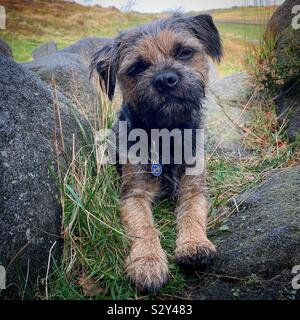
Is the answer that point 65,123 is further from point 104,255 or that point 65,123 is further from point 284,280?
point 284,280

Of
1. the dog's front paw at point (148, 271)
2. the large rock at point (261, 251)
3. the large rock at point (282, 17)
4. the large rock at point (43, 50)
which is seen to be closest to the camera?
the large rock at point (261, 251)

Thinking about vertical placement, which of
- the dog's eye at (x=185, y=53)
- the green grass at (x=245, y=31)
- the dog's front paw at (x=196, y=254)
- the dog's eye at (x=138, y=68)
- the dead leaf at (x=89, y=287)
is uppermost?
the green grass at (x=245, y=31)

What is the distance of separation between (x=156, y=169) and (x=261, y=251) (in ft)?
4.37

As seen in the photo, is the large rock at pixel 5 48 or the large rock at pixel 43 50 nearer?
the large rock at pixel 5 48

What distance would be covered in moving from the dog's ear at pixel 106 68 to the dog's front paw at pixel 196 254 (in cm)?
191

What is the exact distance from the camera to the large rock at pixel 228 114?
5031 millimetres

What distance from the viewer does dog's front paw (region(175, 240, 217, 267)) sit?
2.69 meters

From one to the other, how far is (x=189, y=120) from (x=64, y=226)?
4.67ft

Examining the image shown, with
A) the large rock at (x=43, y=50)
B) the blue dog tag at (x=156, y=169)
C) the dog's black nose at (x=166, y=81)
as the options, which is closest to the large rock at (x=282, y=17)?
the dog's black nose at (x=166, y=81)

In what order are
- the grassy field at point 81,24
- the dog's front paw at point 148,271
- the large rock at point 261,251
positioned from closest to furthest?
the large rock at point 261,251 < the dog's front paw at point 148,271 < the grassy field at point 81,24

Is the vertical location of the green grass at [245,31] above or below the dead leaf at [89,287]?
above

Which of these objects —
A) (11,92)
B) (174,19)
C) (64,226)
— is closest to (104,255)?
(64,226)

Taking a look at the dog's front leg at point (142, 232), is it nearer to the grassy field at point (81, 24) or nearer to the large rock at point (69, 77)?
the large rock at point (69, 77)

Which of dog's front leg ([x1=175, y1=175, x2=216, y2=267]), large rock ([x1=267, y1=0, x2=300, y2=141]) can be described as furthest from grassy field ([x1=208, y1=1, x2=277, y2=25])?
dog's front leg ([x1=175, y1=175, x2=216, y2=267])
